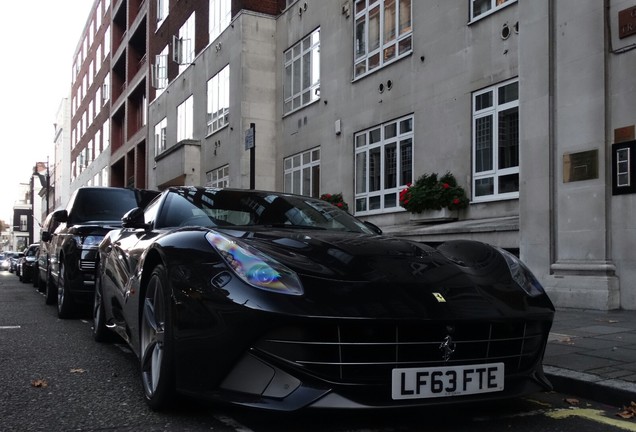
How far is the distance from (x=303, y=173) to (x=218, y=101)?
20.8ft

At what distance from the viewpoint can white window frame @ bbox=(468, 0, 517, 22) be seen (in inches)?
439

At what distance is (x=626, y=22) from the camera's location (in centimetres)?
805

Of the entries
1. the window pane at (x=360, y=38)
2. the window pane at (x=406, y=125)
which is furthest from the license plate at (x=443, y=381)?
the window pane at (x=360, y=38)

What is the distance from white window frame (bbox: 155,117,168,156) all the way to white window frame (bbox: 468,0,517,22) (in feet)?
67.3

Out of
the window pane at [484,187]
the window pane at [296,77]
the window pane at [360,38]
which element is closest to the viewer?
the window pane at [484,187]

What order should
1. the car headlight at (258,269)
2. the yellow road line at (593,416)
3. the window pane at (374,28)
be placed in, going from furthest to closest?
the window pane at (374,28), the yellow road line at (593,416), the car headlight at (258,269)

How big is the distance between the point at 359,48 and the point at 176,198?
1210 centimetres

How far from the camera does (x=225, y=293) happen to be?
3.00 m

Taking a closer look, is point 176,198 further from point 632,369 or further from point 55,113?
point 55,113

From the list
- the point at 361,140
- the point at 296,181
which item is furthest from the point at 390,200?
the point at 296,181

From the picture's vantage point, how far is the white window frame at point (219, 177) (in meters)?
22.0

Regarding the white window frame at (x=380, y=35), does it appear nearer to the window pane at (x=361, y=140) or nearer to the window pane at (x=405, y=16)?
the window pane at (x=405, y=16)

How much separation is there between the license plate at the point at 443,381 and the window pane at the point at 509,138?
8.38 metres

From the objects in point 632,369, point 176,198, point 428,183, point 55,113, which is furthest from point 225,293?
A: point 55,113
